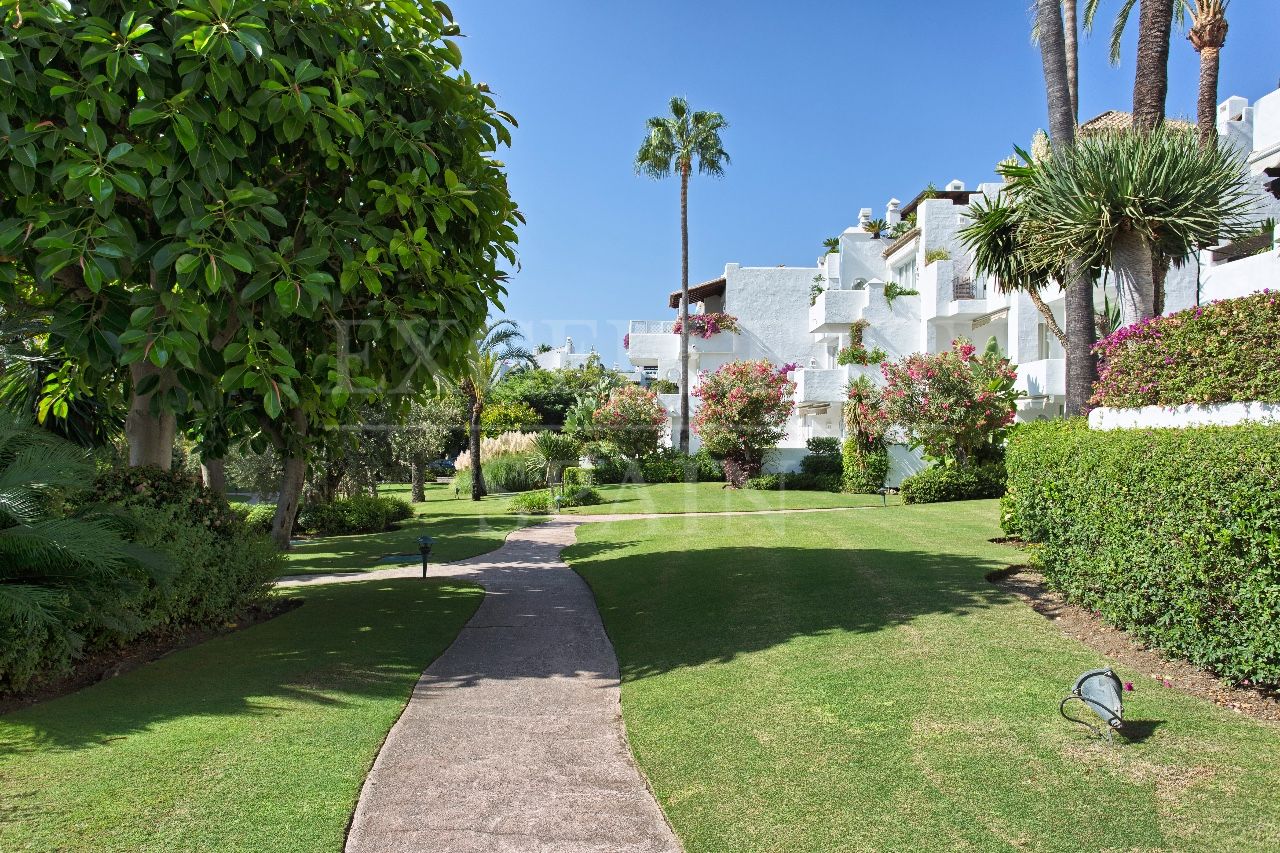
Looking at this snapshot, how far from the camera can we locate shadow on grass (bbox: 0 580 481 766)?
19.6ft

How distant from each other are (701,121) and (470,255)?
109 feet

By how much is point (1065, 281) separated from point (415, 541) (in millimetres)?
13810

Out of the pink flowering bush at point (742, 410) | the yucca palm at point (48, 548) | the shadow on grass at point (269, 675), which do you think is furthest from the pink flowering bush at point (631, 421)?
the yucca palm at point (48, 548)

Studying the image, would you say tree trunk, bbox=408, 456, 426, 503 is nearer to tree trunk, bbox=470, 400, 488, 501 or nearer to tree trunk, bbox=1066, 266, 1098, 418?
tree trunk, bbox=470, 400, 488, 501

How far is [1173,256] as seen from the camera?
34.6ft

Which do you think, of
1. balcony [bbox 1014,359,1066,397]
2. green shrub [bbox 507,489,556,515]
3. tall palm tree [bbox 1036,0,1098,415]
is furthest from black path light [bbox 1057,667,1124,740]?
balcony [bbox 1014,359,1066,397]

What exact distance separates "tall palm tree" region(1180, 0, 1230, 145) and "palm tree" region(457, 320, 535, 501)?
22578 mm

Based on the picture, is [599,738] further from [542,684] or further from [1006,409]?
[1006,409]

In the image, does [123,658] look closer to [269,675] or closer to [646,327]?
[269,675]

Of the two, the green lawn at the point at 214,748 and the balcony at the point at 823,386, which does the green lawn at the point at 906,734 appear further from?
the balcony at the point at 823,386

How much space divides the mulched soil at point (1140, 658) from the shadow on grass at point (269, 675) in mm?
6161

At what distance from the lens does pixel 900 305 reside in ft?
113

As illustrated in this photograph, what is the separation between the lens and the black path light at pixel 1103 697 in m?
5.23

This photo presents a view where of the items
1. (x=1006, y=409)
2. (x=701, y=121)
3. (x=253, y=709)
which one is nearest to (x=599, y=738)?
(x=253, y=709)
